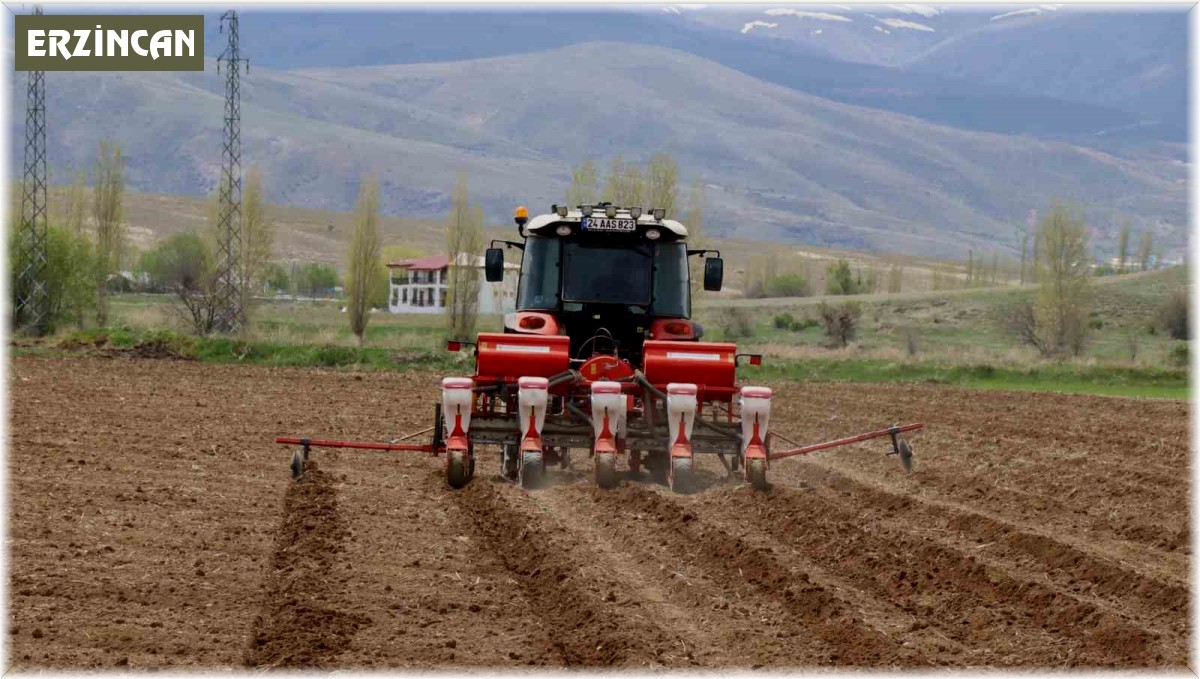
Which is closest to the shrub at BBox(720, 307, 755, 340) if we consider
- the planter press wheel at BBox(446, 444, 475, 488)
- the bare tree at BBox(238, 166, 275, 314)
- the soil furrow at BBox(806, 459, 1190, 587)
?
the bare tree at BBox(238, 166, 275, 314)

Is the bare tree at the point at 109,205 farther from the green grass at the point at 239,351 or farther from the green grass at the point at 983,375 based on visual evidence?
the green grass at the point at 983,375

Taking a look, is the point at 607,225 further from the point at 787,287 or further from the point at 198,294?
the point at 787,287

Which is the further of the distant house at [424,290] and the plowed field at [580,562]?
the distant house at [424,290]

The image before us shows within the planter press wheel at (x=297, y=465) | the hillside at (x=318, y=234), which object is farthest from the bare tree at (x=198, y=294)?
the hillside at (x=318, y=234)

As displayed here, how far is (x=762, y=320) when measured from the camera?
243 feet

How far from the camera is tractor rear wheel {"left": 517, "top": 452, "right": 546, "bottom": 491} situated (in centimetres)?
1403

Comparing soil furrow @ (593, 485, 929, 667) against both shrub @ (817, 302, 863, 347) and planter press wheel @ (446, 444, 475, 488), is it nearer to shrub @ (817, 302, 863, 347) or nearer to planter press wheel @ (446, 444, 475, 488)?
planter press wheel @ (446, 444, 475, 488)

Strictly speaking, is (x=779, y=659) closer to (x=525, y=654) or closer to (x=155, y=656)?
(x=525, y=654)

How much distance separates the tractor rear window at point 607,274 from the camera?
51.8 feet

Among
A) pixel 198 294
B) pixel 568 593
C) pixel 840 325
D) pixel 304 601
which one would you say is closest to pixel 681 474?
pixel 568 593

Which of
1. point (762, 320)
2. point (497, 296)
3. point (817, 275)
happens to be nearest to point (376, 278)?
point (762, 320)

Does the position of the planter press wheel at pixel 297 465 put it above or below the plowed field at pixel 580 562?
above

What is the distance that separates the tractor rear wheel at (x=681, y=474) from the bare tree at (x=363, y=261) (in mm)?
42856

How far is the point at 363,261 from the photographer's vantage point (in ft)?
195
